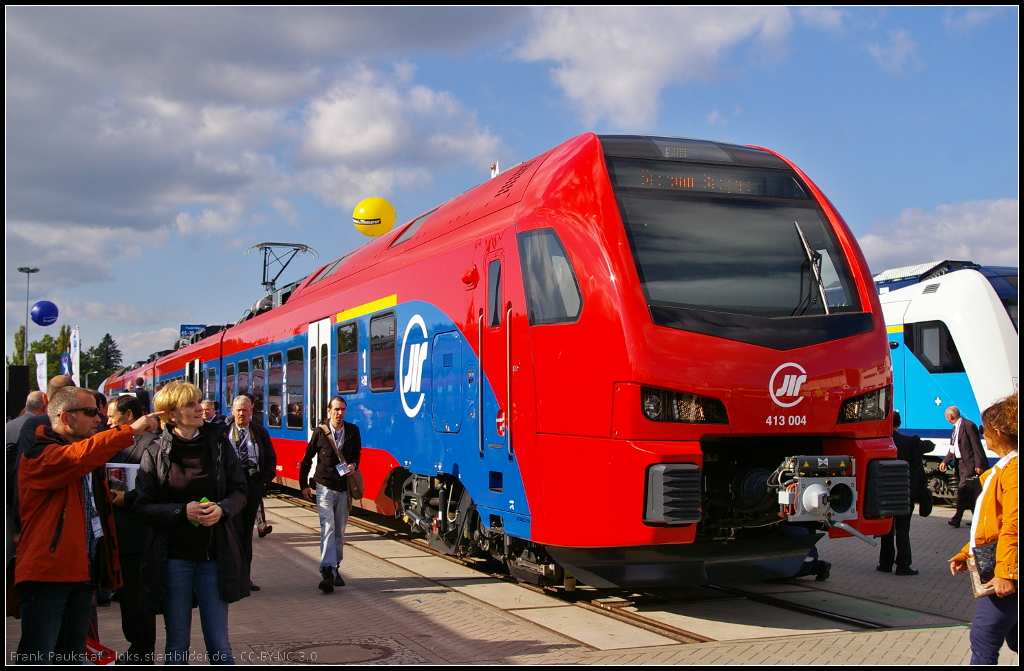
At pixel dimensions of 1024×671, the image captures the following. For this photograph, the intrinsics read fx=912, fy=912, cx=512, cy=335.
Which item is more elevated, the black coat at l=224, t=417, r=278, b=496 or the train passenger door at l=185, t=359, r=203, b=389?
the train passenger door at l=185, t=359, r=203, b=389

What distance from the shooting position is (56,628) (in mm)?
4832

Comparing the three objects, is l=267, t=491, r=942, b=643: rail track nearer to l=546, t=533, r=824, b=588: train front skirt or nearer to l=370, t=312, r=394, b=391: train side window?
l=546, t=533, r=824, b=588: train front skirt

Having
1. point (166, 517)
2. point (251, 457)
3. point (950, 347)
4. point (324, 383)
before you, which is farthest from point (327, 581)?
point (950, 347)

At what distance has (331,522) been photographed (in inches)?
345

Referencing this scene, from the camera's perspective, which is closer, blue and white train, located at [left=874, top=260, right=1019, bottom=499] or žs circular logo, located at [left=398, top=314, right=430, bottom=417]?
žs circular logo, located at [left=398, top=314, right=430, bottom=417]

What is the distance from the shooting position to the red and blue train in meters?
6.28

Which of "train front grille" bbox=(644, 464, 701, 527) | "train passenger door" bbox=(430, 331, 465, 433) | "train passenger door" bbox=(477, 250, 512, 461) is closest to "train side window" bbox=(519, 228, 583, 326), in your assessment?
"train passenger door" bbox=(477, 250, 512, 461)

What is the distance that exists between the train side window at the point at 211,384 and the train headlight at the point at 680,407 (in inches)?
637

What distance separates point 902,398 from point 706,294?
10.8 m

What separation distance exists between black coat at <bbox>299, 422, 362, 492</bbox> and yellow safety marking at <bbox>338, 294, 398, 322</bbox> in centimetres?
164

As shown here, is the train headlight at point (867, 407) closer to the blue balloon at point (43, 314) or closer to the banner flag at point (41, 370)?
the banner flag at point (41, 370)

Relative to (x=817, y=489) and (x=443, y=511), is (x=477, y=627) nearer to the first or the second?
(x=443, y=511)

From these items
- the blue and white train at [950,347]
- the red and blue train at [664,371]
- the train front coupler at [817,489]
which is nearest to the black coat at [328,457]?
the red and blue train at [664,371]

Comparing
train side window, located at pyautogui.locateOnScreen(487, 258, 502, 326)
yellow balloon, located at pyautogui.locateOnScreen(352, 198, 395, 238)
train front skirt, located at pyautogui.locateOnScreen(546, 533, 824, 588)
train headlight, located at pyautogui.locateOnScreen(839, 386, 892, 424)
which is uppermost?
yellow balloon, located at pyautogui.locateOnScreen(352, 198, 395, 238)
